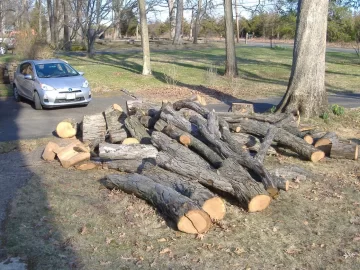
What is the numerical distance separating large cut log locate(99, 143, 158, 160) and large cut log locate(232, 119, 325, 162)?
210cm

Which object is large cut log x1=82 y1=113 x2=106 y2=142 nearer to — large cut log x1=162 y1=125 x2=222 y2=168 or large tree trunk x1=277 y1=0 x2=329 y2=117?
large cut log x1=162 y1=125 x2=222 y2=168

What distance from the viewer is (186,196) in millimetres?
6062

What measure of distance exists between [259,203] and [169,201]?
1209 millimetres

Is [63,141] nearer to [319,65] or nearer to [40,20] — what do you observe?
[319,65]

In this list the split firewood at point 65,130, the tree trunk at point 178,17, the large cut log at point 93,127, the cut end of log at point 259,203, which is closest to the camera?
the cut end of log at point 259,203

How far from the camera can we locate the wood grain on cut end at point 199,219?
539 cm

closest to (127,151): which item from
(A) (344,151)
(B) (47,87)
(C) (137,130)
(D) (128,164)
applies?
(D) (128,164)

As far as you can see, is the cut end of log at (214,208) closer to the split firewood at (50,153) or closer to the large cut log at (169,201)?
the large cut log at (169,201)

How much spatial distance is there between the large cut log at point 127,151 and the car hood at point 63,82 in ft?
22.6

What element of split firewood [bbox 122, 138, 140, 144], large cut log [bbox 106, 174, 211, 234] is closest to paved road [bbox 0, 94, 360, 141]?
split firewood [bbox 122, 138, 140, 144]

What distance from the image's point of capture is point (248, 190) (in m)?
6.12

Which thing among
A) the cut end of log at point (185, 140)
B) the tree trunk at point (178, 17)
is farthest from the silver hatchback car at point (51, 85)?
the tree trunk at point (178, 17)

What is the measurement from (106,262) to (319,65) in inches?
355

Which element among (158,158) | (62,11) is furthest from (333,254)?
(62,11)
